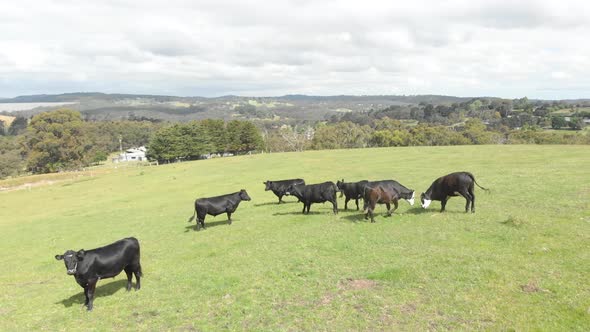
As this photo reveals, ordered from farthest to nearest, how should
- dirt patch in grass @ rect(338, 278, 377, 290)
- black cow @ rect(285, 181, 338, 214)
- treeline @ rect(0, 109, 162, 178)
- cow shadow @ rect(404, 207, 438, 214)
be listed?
treeline @ rect(0, 109, 162, 178) < black cow @ rect(285, 181, 338, 214) < cow shadow @ rect(404, 207, 438, 214) < dirt patch in grass @ rect(338, 278, 377, 290)

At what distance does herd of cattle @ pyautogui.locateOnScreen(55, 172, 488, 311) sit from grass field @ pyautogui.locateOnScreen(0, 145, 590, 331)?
746 millimetres

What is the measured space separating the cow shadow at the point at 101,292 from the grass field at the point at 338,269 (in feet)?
0.22

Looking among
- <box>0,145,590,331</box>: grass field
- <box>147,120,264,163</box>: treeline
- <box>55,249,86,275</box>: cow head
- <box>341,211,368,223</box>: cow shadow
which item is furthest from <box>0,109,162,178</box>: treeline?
<box>55,249,86,275</box>: cow head

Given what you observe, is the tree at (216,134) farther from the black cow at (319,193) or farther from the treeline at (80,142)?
the black cow at (319,193)

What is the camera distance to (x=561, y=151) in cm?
3897

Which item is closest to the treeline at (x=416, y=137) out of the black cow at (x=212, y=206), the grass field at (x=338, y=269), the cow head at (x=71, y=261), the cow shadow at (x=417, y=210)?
the grass field at (x=338, y=269)

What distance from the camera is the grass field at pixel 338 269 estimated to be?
28.3ft

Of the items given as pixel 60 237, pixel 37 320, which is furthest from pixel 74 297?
pixel 60 237

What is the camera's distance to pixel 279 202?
80.7 ft

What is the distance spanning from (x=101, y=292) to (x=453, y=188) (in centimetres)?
1457

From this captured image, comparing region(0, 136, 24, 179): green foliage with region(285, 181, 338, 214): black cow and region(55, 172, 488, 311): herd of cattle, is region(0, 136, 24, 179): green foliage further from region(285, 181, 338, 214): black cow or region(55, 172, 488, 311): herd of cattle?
region(285, 181, 338, 214): black cow

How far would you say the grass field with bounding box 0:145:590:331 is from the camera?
8633 millimetres

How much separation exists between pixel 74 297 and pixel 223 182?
26.9 metres

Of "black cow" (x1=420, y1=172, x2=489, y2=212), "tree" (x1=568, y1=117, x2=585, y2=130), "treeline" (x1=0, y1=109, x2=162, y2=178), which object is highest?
"tree" (x1=568, y1=117, x2=585, y2=130)
